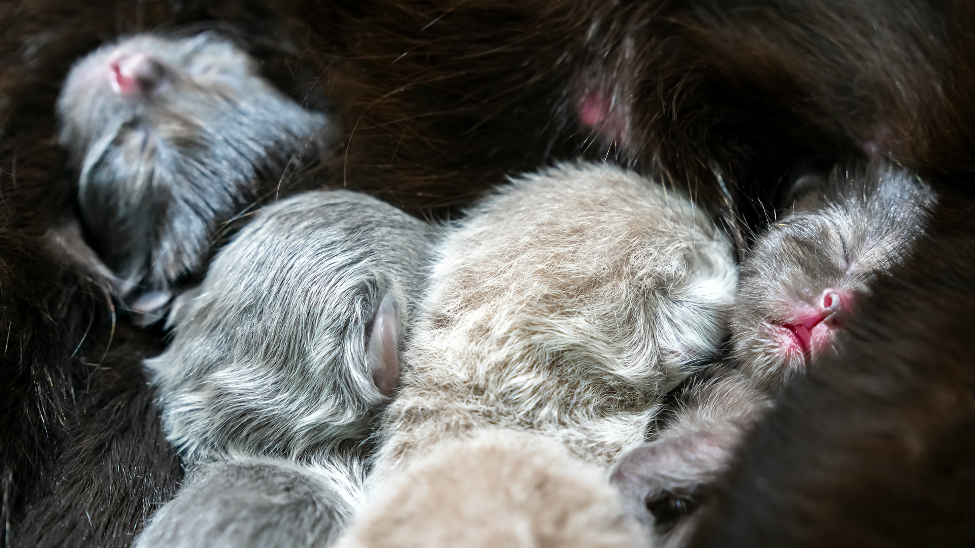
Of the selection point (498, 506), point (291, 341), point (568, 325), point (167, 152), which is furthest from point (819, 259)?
point (167, 152)

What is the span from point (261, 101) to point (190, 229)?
0.61ft

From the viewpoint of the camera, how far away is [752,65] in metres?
0.84

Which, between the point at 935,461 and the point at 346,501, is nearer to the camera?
the point at 935,461

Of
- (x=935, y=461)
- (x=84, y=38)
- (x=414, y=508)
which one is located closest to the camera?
(x=935, y=461)

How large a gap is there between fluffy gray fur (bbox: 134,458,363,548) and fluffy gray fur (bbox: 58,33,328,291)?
0.92ft

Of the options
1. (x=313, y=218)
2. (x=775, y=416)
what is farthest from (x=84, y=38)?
(x=775, y=416)

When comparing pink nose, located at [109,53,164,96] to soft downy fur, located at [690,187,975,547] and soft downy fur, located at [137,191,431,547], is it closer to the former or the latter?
soft downy fur, located at [137,191,431,547]

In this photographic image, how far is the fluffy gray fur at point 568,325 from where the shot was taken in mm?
782

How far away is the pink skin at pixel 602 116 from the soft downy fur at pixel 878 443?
39 centimetres

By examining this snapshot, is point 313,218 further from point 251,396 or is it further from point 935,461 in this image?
point 935,461

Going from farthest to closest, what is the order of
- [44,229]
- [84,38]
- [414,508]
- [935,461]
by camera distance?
[84,38]
[44,229]
[414,508]
[935,461]

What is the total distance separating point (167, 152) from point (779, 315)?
0.71 metres

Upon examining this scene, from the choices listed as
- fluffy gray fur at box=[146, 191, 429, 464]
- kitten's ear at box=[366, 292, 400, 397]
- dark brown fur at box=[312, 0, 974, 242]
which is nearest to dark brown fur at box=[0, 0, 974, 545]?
dark brown fur at box=[312, 0, 974, 242]

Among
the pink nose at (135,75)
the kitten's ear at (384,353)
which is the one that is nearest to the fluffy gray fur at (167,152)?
the pink nose at (135,75)
